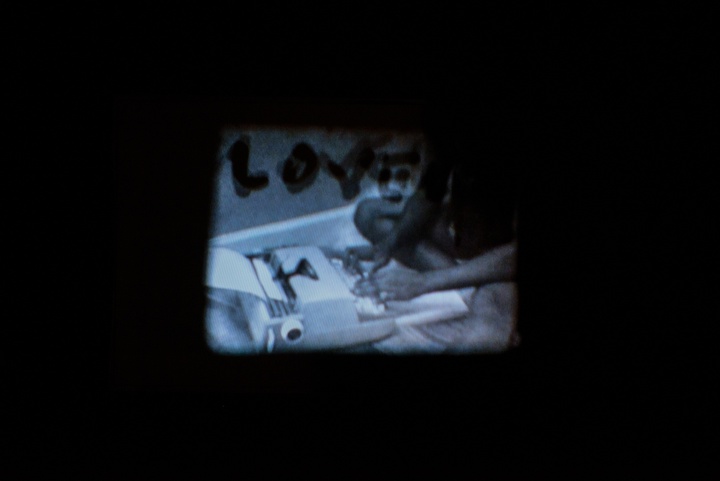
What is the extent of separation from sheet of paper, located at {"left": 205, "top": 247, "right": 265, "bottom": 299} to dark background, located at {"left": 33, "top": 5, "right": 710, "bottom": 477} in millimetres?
61

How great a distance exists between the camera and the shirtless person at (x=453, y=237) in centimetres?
155

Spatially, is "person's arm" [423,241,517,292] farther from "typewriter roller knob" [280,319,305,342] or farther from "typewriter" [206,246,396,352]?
"typewriter roller knob" [280,319,305,342]

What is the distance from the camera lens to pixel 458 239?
5.11ft

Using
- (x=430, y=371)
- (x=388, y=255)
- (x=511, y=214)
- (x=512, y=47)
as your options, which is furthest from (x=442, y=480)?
(x=512, y=47)

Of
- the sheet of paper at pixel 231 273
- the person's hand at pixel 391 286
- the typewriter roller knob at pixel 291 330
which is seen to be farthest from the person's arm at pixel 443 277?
the sheet of paper at pixel 231 273

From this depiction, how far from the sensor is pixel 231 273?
154cm

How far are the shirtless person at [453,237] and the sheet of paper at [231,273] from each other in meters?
0.31

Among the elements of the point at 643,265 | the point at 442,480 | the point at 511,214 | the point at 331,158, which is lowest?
the point at 442,480

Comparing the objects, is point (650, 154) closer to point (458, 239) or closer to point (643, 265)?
point (643, 265)

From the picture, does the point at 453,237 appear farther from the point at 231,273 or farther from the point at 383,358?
the point at 231,273

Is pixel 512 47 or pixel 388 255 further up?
pixel 512 47

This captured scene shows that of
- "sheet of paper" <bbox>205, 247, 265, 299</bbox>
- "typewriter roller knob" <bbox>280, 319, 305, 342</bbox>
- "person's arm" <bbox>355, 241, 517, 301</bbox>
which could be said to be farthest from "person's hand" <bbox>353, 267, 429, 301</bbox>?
"sheet of paper" <bbox>205, 247, 265, 299</bbox>

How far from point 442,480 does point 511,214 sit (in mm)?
826

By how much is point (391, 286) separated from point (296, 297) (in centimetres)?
28
